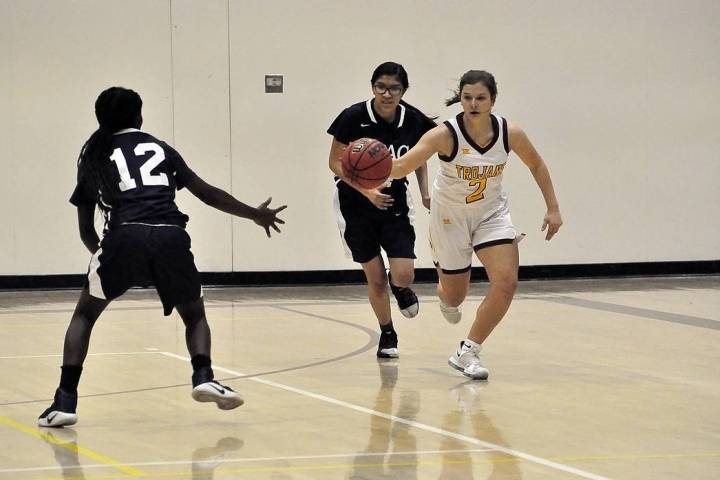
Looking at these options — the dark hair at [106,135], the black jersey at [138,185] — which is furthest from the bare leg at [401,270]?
the dark hair at [106,135]

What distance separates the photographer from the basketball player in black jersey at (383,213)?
25.2 feet

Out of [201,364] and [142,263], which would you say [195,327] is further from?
[142,263]

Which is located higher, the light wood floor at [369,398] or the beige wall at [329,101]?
the beige wall at [329,101]

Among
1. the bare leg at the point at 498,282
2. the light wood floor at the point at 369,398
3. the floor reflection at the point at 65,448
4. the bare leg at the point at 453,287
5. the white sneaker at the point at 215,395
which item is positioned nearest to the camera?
the floor reflection at the point at 65,448

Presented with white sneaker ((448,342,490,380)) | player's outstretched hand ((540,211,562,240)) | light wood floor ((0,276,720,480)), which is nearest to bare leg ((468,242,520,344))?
white sneaker ((448,342,490,380))

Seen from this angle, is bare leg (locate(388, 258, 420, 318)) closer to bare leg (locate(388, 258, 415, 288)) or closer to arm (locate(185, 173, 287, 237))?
bare leg (locate(388, 258, 415, 288))

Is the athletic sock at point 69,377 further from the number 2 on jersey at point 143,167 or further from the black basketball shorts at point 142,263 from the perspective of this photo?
the number 2 on jersey at point 143,167

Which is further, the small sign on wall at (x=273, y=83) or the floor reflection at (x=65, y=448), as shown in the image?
the small sign on wall at (x=273, y=83)

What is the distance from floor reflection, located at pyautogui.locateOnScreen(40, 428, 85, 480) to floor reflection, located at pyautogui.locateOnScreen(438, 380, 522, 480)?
1.40m

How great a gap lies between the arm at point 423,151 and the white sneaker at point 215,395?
1782mm

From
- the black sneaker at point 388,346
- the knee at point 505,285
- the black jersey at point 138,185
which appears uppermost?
the black jersey at point 138,185

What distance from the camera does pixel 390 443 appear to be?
17.5 ft

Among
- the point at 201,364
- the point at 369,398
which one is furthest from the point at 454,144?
the point at 201,364

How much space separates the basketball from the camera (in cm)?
661
